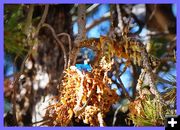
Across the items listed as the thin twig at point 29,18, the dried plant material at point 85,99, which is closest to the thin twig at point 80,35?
the dried plant material at point 85,99

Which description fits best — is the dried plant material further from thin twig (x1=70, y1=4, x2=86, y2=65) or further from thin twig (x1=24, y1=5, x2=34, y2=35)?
thin twig (x1=24, y1=5, x2=34, y2=35)

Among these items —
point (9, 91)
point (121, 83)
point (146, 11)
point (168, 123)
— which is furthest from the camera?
point (146, 11)

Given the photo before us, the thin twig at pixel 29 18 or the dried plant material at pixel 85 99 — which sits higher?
the thin twig at pixel 29 18

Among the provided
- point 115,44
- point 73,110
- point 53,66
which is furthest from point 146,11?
point 73,110

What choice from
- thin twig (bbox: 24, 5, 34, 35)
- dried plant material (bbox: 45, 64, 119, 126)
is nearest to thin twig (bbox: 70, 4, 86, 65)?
dried plant material (bbox: 45, 64, 119, 126)

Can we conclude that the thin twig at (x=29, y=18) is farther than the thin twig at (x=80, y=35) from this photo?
Yes

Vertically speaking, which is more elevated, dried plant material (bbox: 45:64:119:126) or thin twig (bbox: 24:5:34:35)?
thin twig (bbox: 24:5:34:35)

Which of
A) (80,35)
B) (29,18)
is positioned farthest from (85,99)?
(29,18)

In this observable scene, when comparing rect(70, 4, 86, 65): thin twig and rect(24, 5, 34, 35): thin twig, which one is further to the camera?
rect(24, 5, 34, 35): thin twig

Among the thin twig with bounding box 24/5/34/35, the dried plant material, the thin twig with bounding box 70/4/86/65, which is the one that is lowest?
the dried plant material

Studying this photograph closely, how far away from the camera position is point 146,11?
3.96 ft

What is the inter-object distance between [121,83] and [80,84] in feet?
0.27

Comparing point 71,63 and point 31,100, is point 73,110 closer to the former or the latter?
point 71,63

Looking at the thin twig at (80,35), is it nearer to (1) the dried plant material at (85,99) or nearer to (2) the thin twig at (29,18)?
(1) the dried plant material at (85,99)
